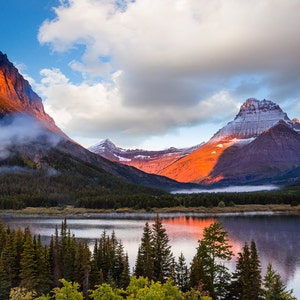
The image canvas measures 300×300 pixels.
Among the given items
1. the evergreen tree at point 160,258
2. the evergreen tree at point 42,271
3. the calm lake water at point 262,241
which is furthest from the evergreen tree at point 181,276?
the evergreen tree at point 42,271

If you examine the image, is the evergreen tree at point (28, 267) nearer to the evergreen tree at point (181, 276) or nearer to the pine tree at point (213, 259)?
the evergreen tree at point (181, 276)

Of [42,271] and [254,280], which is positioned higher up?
[42,271]

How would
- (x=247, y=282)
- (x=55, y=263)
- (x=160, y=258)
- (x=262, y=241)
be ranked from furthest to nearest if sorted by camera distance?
(x=262, y=241) → (x=160, y=258) → (x=55, y=263) → (x=247, y=282)

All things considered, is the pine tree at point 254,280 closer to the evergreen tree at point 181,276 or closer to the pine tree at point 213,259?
the pine tree at point 213,259

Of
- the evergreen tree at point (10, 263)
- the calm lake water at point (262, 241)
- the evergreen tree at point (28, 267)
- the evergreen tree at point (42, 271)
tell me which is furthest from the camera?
the calm lake water at point (262, 241)

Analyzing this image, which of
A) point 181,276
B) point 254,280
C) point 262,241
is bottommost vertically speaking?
point 262,241

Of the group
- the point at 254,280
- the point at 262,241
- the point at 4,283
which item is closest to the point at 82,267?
the point at 4,283

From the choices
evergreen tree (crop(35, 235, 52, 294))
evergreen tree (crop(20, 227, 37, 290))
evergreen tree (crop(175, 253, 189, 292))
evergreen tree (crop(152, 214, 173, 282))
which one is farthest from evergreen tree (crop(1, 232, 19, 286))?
evergreen tree (crop(175, 253, 189, 292))

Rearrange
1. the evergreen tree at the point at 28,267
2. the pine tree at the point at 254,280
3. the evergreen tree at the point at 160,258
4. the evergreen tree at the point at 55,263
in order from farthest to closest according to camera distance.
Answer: the evergreen tree at the point at 160,258
the evergreen tree at the point at 55,263
the evergreen tree at the point at 28,267
the pine tree at the point at 254,280

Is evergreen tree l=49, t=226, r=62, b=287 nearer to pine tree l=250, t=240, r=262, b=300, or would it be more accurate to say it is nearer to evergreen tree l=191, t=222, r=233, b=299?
evergreen tree l=191, t=222, r=233, b=299

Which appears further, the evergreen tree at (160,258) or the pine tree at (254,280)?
the evergreen tree at (160,258)

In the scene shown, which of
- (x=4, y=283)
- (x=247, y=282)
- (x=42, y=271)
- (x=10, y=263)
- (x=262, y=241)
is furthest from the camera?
(x=262, y=241)

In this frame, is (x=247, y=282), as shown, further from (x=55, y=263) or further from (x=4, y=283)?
(x=4, y=283)

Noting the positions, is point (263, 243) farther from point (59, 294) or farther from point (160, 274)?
point (59, 294)
